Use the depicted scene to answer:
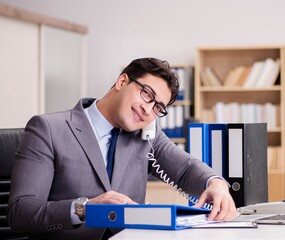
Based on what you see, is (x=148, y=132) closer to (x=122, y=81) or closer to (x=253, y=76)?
(x=122, y=81)

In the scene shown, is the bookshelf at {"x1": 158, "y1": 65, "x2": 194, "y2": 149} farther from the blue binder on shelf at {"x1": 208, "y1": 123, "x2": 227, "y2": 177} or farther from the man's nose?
the man's nose

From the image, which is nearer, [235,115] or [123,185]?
[123,185]

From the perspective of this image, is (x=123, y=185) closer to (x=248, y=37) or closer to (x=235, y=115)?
(x=235, y=115)

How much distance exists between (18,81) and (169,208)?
14.1 ft

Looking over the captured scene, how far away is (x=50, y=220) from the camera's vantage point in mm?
1989

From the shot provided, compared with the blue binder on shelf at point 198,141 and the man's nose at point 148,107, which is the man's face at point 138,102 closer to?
the man's nose at point 148,107

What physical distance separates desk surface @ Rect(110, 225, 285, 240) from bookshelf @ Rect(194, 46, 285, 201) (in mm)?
4677

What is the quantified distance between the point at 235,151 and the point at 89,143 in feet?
2.19

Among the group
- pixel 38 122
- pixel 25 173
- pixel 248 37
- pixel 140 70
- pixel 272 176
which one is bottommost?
pixel 272 176

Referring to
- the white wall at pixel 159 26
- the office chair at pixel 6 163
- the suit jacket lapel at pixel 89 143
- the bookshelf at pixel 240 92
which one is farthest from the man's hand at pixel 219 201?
the white wall at pixel 159 26

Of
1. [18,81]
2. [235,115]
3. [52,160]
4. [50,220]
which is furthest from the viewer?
[235,115]

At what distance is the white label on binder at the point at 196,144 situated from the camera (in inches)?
103

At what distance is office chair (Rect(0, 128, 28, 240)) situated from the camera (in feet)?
7.91

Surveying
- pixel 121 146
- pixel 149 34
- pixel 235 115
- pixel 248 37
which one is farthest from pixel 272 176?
pixel 121 146
